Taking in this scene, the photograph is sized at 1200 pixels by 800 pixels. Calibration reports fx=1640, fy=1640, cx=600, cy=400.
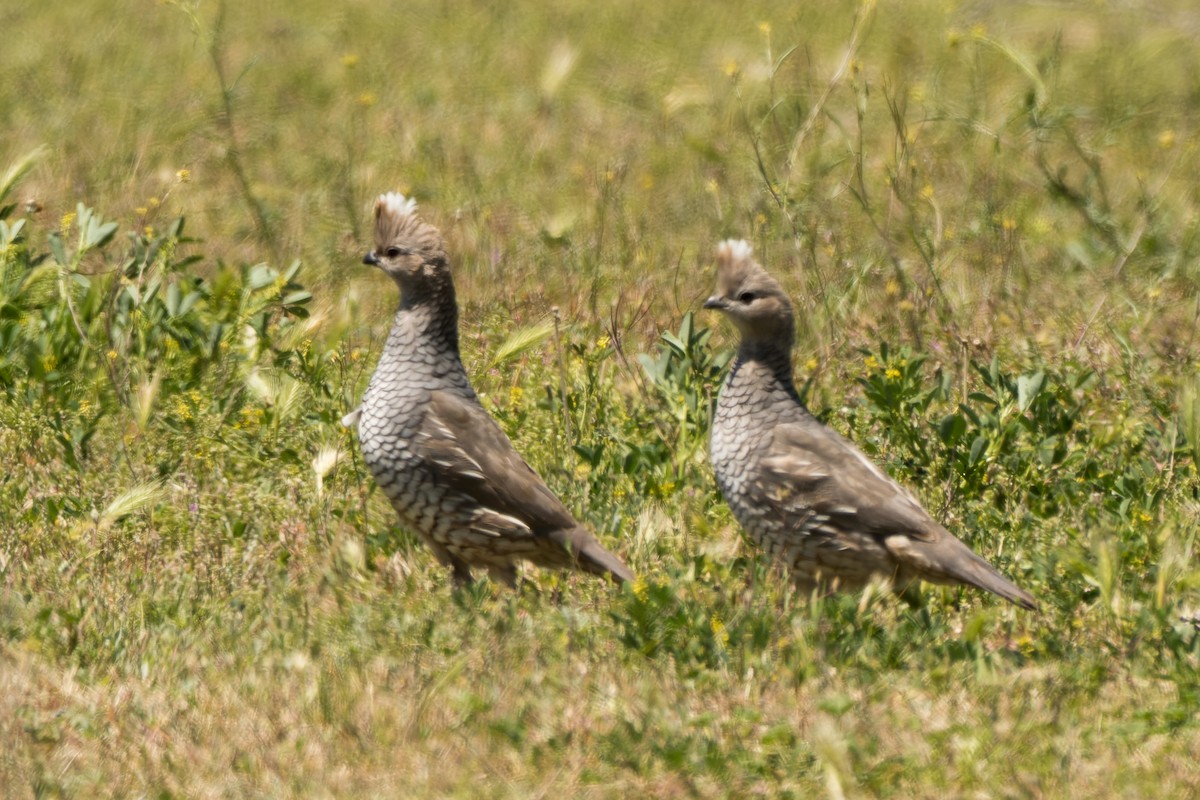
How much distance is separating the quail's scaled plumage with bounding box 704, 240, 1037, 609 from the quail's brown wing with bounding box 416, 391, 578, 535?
2.18ft

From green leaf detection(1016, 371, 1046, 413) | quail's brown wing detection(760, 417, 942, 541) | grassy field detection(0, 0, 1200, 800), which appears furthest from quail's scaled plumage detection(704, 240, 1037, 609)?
green leaf detection(1016, 371, 1046, 413)

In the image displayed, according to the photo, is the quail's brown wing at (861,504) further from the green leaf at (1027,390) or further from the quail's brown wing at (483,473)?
the green leaf at (1027,390)

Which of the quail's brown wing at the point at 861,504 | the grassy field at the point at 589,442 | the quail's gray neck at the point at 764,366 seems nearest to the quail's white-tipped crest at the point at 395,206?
the grassy field at the point at 589,442

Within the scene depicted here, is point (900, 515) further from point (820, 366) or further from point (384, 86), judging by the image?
point (384, 86)

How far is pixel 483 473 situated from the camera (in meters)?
6.00

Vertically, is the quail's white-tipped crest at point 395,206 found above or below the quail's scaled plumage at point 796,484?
above

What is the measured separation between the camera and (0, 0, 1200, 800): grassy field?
178 inches

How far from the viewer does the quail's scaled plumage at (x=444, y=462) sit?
595 cm

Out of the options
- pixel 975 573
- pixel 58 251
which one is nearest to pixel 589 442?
pixel 975 573

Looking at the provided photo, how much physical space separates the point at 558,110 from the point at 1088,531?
7.69 metres

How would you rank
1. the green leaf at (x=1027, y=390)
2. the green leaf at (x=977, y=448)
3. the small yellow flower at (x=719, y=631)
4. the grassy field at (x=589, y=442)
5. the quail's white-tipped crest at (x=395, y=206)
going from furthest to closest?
the green leaf at (x=1027, y=390), the green leaf at (x=977, y=448), the quail's white-tipped crest at (x=395, y=206), the small yellow flower at (x=719, y=631), the grassy field at (x=589, y=442)

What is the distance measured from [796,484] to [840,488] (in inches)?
6.2

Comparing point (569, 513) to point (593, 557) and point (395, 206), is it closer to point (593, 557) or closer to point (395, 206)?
point (593, 557)

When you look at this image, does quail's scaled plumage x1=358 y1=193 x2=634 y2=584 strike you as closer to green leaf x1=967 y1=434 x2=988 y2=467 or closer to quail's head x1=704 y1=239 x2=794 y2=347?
quail's head x1=704 y1=239 x2=794 y2=347
